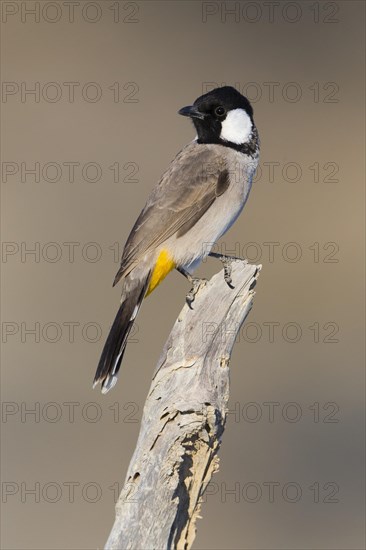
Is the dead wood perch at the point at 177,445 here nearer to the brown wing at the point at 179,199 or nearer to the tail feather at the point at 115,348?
the tail feather at the point at 115,348

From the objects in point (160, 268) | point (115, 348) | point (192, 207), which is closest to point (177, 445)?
point (115, 348)

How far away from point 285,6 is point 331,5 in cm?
57

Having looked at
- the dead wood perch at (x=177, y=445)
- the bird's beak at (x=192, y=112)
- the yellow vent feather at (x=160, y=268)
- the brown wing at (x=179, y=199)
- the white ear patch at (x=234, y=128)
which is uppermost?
the bird's beak at (x=192, y=112)

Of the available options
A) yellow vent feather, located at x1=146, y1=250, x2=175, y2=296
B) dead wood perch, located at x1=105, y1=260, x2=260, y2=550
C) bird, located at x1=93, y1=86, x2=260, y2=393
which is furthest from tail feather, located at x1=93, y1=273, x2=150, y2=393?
dead wood perch, located at x1=105, y1=260, x2=260, y2=550

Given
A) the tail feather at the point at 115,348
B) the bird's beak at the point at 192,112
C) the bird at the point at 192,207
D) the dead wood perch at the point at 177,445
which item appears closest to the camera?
the dead wood perch at the point at 177,445

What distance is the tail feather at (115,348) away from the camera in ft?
12.9

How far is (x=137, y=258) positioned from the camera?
4137 millimetres

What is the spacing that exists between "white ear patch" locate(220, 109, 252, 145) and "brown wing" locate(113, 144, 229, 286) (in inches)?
4.1

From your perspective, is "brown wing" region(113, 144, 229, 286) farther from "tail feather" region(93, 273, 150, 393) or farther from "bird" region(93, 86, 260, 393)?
"tail feather" region(93, 273, 150, 393)

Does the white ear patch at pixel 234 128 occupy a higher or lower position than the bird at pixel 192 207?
higher

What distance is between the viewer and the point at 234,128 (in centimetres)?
454

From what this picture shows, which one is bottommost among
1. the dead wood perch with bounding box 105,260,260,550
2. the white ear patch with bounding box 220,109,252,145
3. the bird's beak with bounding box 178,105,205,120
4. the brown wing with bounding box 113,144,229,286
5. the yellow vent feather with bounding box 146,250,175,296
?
the dead wood perch with bounding box 105,260,260,550

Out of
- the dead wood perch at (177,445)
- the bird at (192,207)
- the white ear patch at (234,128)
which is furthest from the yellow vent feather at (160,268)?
the dead wood perch at (177,445)

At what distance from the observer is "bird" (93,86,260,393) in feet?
13.5
